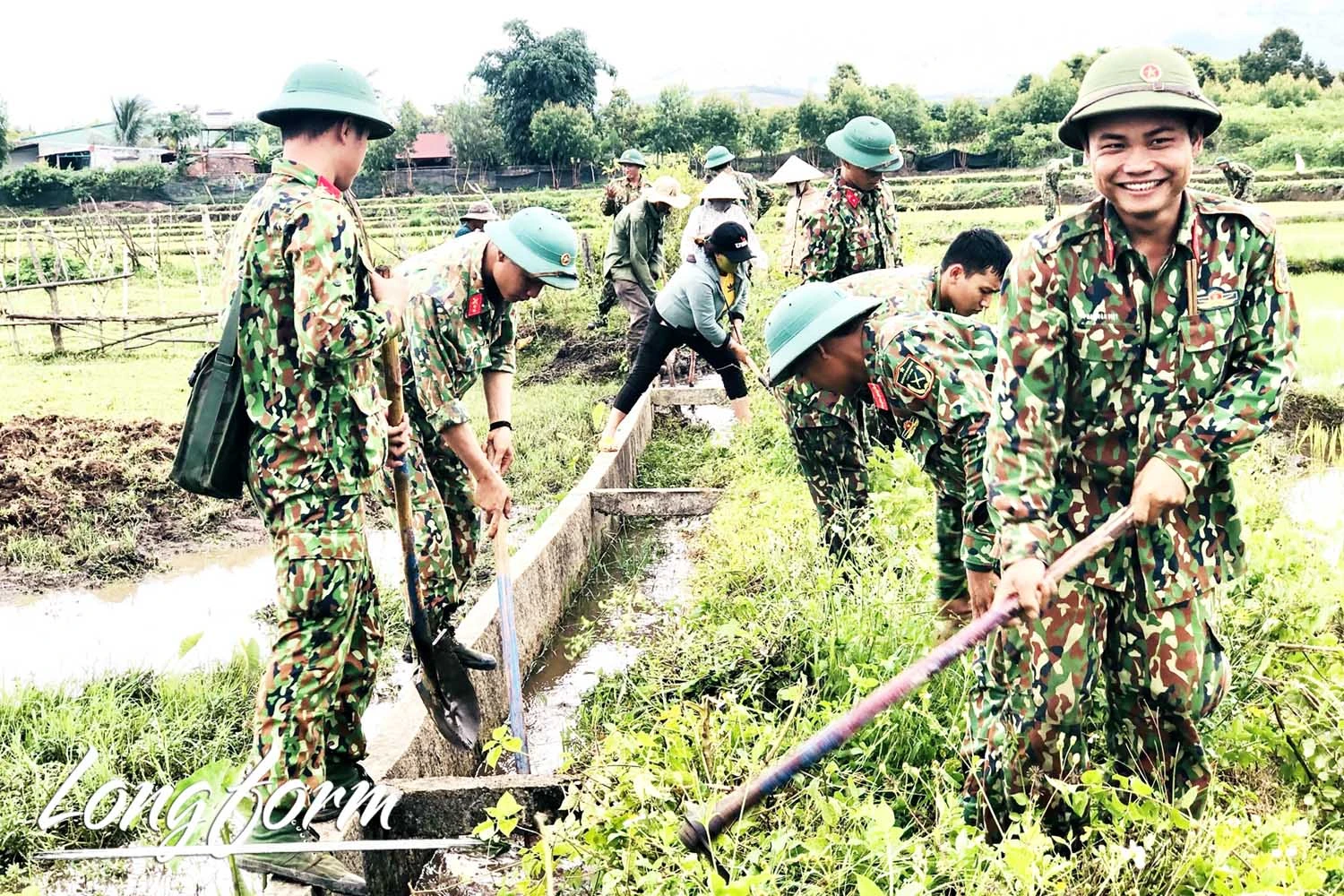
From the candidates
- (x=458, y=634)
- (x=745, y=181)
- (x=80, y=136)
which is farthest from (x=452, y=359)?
(x=80, y=136)

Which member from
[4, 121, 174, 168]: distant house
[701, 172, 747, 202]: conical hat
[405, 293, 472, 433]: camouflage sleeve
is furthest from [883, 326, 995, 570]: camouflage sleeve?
[4, 121, 174, 168]: distant house

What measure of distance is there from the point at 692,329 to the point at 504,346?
101 inches

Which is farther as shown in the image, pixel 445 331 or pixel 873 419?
pixel 873 419

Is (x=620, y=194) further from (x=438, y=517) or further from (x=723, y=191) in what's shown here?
(x=438, y=517)

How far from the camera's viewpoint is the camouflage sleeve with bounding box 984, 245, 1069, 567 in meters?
2.28

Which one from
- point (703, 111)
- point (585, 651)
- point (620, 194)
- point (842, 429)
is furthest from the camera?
point (703, 111)

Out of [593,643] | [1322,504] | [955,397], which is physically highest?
[955,397]

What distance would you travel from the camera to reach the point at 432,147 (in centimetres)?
5878

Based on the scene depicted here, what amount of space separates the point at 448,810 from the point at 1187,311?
2208mm

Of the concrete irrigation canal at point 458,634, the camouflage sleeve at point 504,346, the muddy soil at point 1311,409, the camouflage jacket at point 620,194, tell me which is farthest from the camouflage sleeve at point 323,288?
the camouflage jacket at point 620,194

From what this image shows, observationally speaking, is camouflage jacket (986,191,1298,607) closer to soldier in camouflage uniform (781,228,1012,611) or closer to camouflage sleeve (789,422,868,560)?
soldier in camouflage uniform (781,228,1012,611)

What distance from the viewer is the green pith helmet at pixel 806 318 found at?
3199mm

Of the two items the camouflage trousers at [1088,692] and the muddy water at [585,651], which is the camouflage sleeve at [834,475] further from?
the camouflage trousers at [1088,692]

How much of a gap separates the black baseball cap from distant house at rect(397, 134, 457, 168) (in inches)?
1984
